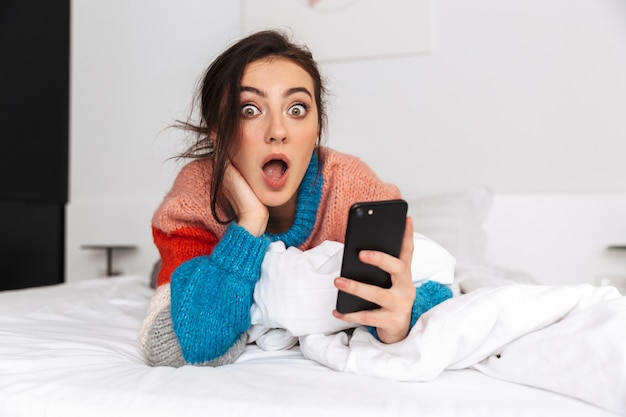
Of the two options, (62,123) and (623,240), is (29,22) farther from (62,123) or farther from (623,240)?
(623,240)

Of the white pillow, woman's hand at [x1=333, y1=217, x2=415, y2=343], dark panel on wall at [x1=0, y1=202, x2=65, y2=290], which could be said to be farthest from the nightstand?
woman's hand at [x1=333, y1=217, x2=415, y2=343]

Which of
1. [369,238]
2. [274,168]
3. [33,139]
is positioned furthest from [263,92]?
[33,139]

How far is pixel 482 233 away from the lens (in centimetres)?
187

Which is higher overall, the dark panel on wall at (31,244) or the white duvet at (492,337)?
the white duvet at (492,337)

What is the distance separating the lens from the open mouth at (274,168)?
0.96m

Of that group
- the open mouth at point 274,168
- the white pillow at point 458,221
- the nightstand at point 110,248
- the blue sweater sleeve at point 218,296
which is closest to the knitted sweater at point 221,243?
the blue sweater sleeve at point 218,296

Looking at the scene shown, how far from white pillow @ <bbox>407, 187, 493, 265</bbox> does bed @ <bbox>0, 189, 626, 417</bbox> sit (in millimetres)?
1041

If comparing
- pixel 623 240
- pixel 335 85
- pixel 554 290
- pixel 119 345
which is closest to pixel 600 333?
pixel 554 290

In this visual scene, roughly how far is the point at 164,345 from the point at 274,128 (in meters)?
0.38

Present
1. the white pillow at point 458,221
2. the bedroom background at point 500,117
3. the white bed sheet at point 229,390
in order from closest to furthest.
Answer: the white bed sheet at point 229,390 → the white pillow at point 458,221 → the bedroom background at point 500,117

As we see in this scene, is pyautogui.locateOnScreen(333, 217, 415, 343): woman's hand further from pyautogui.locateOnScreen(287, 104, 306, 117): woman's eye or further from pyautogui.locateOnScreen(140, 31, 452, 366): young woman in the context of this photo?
pyautogui.locateOnScreen(287, 104, 306, 117): woman's eye

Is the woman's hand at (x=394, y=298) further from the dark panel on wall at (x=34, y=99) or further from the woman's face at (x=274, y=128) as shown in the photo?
the dark panel on wall at (x=34, y=99)

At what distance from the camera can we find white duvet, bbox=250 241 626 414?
0.60 metres

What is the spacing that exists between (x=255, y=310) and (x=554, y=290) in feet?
1.41
